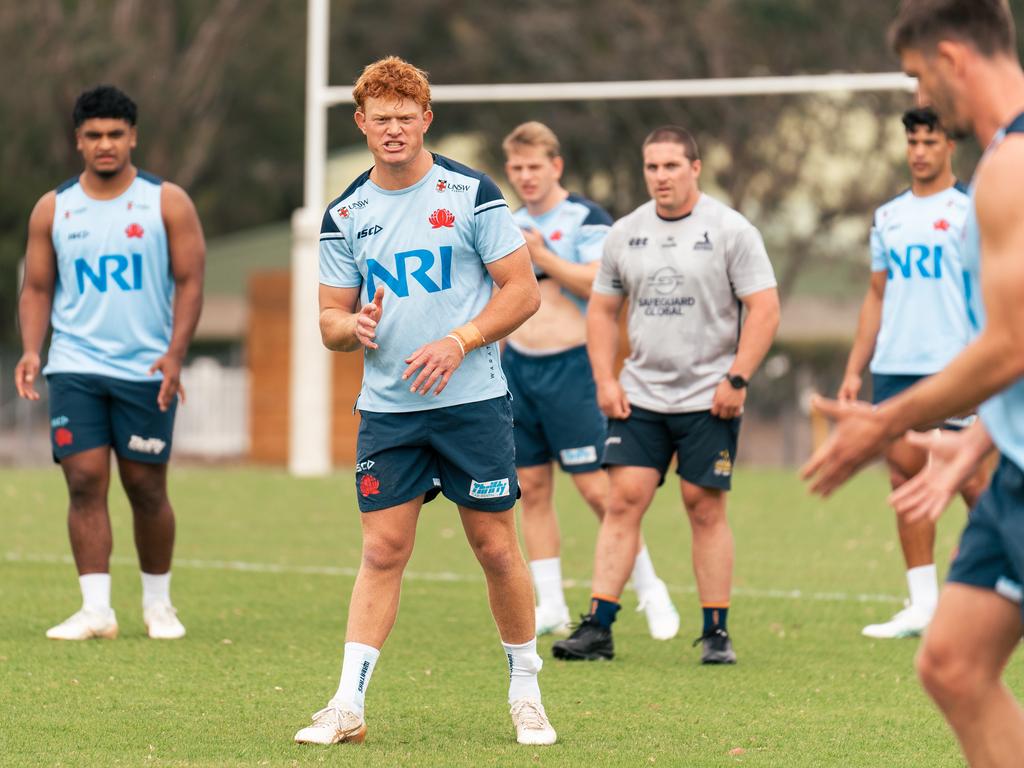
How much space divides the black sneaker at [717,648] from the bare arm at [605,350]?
1.04m

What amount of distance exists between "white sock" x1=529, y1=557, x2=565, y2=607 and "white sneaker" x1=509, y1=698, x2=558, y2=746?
273 cm

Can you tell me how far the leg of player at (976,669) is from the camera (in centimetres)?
402

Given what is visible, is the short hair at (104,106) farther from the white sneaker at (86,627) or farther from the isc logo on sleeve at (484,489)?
the isc logo on sleeve at (484,489)

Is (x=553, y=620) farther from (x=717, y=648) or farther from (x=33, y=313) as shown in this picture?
(x=33, y=313)

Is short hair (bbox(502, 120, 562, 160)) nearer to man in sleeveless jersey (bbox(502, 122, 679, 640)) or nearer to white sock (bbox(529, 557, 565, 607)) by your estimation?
man in sleeveless jersey (bbox(502, 122, 679, 640))

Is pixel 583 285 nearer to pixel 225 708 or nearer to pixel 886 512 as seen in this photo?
pixel 225 708

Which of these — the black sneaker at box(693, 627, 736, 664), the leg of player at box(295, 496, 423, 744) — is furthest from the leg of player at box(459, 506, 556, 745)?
the black sneaker at box(693, 627, 736, 664)

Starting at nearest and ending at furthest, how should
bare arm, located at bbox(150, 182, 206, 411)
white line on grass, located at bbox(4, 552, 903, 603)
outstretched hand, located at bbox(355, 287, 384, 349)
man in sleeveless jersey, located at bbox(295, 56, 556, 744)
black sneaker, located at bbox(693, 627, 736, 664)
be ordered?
outstretched hand, located at bbox(355, 287, 384, 349) < man in sleeveless jersey, located at bbox(295, 56, 556, 744) < black sneaker, located at bbox(693, 627, 736, 664) < bare arm, located at bbox(150, 182, 206, 411) < white line on grass, located at bbox(4, 552, 903, 603)

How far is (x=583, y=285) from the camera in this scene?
8711 mm

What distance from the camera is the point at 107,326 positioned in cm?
815

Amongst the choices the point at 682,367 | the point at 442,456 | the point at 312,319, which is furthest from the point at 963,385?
the point at 312,319

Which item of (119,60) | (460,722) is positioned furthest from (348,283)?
(119,60)

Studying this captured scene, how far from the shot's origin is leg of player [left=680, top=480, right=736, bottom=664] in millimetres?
7914

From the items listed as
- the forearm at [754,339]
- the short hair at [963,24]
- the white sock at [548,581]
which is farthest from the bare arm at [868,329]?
the short hair at [963,24]
